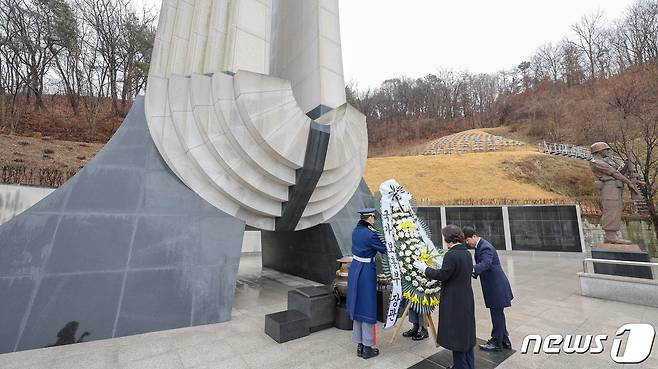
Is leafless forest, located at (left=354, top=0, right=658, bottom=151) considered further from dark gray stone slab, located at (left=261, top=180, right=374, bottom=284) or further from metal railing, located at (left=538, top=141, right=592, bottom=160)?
dark gray stone slab, located at (left=261, top=180, right=374, bottom=284)

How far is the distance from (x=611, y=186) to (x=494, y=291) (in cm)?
631

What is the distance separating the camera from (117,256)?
4578mm

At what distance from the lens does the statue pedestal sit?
267 inches

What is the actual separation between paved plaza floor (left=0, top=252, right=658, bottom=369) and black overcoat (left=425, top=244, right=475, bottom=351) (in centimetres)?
78

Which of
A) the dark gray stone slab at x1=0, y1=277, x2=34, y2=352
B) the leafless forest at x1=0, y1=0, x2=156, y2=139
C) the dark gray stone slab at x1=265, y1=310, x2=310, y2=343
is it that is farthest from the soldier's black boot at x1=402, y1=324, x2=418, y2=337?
the leafless forest at x1=0, y1=0, x2=156, y2=139

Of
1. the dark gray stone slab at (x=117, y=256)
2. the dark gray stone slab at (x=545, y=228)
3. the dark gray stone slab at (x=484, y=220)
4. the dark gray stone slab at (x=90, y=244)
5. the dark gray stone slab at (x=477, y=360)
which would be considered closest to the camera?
the dark gray stone slab at (x=477, y=360)

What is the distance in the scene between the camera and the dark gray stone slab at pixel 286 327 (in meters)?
3.97

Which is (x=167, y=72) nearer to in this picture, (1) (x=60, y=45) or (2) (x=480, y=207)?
(2) (x=480, y=207)

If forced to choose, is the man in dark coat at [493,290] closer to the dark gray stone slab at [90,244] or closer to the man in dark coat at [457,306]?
the man in dark coat at [457,306]

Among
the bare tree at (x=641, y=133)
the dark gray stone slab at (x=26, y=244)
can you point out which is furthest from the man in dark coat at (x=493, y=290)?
the bare tree at (x=641, y=133)

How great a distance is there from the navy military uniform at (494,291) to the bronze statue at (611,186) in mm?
6005

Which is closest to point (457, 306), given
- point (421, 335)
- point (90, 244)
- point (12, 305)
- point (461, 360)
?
point (461, 360)

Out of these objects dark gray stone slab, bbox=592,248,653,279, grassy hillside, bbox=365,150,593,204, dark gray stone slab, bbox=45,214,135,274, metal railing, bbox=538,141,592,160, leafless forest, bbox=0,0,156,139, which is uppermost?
leafless forest, bbox=0,0,156,139

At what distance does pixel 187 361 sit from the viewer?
3387 mm
